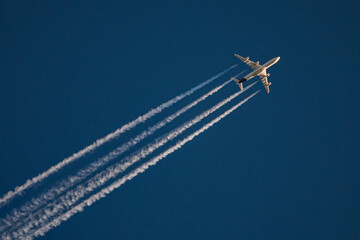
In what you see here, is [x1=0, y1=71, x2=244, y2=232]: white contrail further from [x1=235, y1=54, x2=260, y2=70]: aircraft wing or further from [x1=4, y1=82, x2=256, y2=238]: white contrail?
[x1=235, y1=54, x2=260, y2=70]: aircraft wing

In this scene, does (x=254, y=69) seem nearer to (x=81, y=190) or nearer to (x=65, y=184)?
(x=81, y=190)

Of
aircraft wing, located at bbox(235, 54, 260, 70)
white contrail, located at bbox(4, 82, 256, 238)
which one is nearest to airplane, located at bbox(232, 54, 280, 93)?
aircraft wing, located at bbox(235, 54, 260, 70)

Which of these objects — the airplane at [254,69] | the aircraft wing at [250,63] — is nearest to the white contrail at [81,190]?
the airplane at [254,69]

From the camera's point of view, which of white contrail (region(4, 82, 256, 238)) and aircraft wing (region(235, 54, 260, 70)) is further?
aircraft wing (region(235, 54, 260, 70))

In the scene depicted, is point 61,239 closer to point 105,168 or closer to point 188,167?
point 105,168

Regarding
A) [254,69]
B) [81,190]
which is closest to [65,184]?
[81,190]

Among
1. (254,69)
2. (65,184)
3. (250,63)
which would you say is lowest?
(65,184)

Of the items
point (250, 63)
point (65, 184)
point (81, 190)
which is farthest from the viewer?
point (250, 63)

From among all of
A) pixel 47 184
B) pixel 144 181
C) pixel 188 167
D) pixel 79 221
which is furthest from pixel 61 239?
pixel 188 167

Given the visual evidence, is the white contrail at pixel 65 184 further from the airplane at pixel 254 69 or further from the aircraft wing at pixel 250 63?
the aircraft wing at pixel 250 63

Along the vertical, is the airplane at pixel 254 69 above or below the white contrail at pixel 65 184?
above

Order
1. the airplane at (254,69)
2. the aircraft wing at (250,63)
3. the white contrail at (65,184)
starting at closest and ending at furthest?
the white contrail at (65,184) < the airplane at (254,69) < the aircraft wing at (250,63)

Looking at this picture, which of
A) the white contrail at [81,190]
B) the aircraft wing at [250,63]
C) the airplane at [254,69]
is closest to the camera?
the white contrail at [81,190]

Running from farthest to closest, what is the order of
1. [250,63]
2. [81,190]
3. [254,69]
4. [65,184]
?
[254,69], [250,63], [65,184], [81,190]
